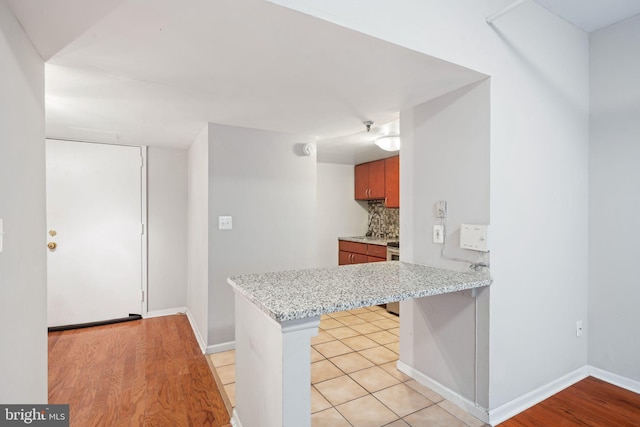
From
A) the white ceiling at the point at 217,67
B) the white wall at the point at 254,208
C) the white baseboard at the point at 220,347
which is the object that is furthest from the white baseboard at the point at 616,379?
the white baseboard at the point at 220,347

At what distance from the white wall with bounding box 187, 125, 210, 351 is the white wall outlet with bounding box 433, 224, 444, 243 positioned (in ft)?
6.13

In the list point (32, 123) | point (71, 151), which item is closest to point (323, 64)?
point (32, 123)

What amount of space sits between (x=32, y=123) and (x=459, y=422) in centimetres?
264

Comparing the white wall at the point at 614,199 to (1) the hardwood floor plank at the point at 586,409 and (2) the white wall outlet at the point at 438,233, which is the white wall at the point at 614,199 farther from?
(2) the white wall outlet at the point at 438,233

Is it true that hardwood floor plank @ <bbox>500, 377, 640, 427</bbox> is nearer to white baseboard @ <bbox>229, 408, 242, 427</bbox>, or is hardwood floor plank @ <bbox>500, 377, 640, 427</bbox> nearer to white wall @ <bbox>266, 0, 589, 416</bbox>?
white wall @ <bbox>266, 0, 589, 416</bbox>

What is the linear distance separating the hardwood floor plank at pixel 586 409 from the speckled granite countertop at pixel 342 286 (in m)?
0.91

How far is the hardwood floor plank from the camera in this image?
1813mm

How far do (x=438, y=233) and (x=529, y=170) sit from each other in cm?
67

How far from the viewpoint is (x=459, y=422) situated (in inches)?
72.1

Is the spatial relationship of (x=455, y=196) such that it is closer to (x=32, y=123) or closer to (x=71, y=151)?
(x=32, y=123)

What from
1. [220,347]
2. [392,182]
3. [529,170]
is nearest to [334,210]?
[392,182]

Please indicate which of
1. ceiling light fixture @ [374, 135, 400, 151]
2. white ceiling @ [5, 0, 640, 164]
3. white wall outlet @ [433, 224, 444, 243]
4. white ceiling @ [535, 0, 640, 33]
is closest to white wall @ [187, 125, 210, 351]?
white ceiling @ [5, 0, 640, 164]

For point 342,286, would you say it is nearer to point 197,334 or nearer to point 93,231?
point 197,334

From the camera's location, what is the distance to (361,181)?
506 cm
